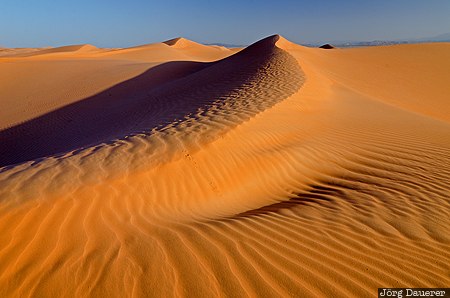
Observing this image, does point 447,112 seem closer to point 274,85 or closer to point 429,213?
point 274,85

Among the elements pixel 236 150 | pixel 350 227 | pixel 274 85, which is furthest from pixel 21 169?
pixel 274 85

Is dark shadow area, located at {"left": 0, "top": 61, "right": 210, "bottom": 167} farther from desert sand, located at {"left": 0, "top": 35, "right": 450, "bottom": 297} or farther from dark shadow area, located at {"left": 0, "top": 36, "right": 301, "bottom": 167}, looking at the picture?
desert sand, located at {"left": 0, "top": 35, "right": 450, "bottom": 297}

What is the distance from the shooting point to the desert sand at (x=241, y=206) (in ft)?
7.93

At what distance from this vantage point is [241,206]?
4152mm

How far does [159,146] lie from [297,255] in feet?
10.2

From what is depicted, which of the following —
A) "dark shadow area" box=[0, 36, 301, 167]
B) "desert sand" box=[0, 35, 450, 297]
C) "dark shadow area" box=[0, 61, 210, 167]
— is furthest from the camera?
"dark shadow area" box=[0, 61, 210, 167]

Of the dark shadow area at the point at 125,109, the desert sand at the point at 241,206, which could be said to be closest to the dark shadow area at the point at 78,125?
the dark shadow area at the point at 125,109

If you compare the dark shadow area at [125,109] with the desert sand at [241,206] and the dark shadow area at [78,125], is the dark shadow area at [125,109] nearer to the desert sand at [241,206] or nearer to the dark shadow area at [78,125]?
the dark shadow area at [78,125]

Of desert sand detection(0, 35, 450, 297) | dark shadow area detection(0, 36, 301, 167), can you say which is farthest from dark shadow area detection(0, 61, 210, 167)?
desert sand detection(0, 35, 450, 297)

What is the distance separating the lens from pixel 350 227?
10.6 feet

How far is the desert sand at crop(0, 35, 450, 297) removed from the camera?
242 centimetres

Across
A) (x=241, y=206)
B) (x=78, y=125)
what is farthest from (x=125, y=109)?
(x=241, y=206)

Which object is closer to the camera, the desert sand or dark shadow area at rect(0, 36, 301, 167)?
the desert sand

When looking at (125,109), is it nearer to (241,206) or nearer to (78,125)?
(78,125)
